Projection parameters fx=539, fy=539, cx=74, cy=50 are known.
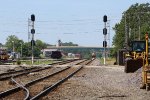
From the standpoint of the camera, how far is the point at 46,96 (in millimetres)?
19859

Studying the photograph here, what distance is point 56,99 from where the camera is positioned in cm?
1872

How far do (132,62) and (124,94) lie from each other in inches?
774

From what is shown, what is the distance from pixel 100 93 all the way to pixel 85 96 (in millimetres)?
1292

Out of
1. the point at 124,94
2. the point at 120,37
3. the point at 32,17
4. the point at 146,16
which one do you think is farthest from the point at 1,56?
the point at 146,16

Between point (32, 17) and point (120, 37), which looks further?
point (120, 37)

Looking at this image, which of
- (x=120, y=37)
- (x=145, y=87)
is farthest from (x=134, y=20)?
(x=145, y=87)

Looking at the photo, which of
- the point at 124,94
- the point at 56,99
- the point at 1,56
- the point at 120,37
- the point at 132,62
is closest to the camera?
the point at 56,99

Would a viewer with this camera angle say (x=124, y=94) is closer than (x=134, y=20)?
Yes

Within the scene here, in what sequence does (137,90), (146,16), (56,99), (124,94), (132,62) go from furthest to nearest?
(146,16) < (132,62) < (137,90) < (124,94) < (56,99)

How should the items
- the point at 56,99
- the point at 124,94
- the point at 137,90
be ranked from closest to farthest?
1. the point at 56,99
2. the point at 124,94
3. the point at 137,90

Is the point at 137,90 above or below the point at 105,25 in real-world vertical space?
below

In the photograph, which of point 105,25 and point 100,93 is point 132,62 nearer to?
point 100,93

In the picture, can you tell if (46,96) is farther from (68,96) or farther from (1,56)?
(1,56)

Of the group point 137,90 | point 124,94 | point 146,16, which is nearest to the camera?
point 124,94
